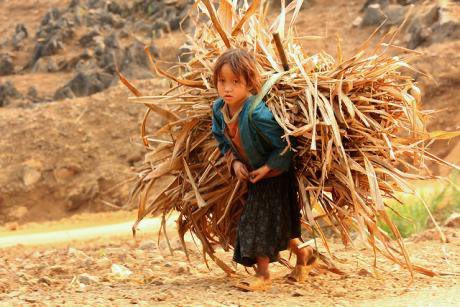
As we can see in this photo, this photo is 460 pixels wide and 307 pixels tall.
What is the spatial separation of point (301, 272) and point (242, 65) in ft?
3.73

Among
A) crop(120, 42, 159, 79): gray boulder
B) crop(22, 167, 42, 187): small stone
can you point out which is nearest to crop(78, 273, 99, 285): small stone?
crop(22, 167, 42, 187): small stone

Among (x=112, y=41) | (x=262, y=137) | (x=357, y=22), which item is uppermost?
(x=357, y=22)

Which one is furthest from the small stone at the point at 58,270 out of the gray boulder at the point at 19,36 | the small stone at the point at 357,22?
the gray boulder at the point at 19,36

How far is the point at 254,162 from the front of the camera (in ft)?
14.3

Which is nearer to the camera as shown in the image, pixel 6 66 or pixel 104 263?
pixel 104 263

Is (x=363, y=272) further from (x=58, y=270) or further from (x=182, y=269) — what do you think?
(x=58, y=270)

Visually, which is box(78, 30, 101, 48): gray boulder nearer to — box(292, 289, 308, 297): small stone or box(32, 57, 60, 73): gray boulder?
box(32, 57, 60, 73): gray boulder

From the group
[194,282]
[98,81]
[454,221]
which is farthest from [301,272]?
[98,81]

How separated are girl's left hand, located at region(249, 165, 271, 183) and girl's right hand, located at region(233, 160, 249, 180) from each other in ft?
0.08

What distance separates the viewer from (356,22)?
19641 mm

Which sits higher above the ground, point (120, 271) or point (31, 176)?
point (31, 176)

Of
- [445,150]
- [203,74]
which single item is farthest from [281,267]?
[445,150]

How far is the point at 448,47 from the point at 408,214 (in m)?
7.75

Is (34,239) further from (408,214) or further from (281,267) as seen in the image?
(281,267)
